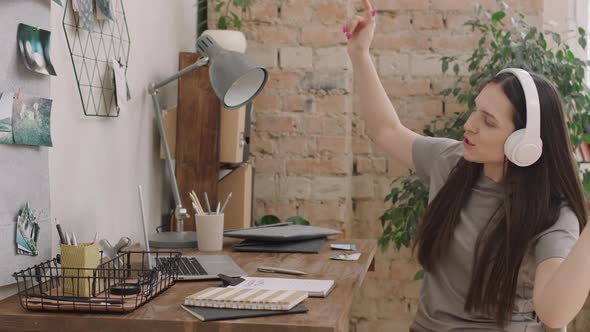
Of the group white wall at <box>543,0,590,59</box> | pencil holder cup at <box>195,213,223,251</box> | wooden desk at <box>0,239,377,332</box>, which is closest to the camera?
wooden desk at <box>0,239,377,332</box>

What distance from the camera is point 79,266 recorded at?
144 cm

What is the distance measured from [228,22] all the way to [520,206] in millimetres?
1521

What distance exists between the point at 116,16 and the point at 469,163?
3.36 ft

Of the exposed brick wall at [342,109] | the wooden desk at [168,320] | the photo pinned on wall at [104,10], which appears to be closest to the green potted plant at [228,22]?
the exposed brick wall at [342,109]

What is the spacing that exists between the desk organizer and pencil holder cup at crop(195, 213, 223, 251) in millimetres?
437

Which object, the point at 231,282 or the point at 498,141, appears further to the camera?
the point at 498,141

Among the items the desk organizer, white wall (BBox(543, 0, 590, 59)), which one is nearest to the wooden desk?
the desk organizer

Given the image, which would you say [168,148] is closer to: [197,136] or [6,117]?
[197,136]

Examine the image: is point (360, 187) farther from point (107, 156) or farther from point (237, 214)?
point (107, 156)

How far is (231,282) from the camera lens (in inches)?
60.1

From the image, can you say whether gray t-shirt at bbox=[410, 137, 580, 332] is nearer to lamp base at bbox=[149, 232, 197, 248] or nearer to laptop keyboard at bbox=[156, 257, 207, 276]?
laptop keyboard at bbox=[156, 257, 207, 276]

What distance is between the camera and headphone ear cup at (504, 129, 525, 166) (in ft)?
5.17

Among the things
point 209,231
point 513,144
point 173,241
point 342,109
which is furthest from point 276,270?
point 342,109

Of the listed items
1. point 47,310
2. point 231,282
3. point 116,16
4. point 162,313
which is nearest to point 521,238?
point 231,282
